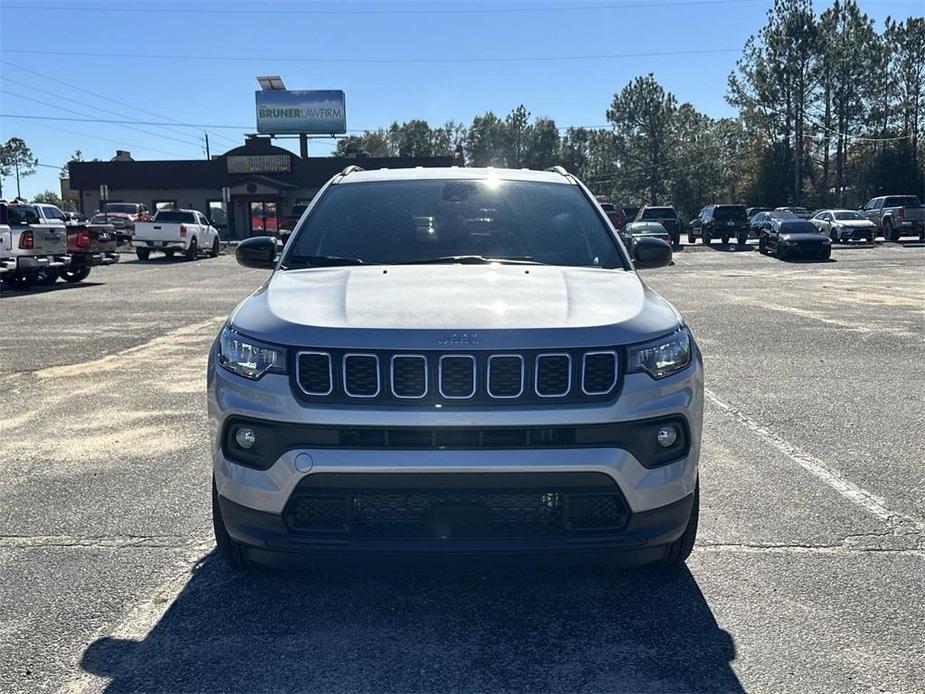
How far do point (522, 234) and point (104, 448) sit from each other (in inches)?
132

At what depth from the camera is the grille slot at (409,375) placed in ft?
10.1

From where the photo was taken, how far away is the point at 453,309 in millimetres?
3330

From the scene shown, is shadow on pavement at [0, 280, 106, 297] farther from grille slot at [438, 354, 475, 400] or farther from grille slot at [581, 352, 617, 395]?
grille slot at [581, 352, 617, 395]

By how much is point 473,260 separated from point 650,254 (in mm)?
1267

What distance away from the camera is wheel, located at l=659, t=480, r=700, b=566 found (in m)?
3.60

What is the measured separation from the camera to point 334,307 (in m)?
3.41

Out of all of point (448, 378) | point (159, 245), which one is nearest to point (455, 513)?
point (448, 378)

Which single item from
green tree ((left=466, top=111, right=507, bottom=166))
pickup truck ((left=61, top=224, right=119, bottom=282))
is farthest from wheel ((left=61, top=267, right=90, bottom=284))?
green tree ((left=466, top=111, right=507, bottom=166))

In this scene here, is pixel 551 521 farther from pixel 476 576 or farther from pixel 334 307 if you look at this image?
pixel 334 307

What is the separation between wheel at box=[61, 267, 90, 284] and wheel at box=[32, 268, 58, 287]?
26 cm

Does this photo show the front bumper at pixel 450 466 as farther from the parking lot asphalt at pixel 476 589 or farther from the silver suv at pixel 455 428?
the parking lot asphalt at pixel 476 589

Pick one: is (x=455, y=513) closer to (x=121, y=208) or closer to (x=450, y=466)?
(x=450, y=466)

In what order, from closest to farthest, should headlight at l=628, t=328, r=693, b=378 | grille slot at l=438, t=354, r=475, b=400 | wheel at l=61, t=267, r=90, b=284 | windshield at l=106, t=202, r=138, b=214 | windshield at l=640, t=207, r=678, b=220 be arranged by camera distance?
grille slot at l=438, t=354, r=475, b=400 < headlight at l=628, t=328, r=693, b=378 < wheel at l=61, t=267, r=90, b=284 < windshield at l=640, t=207, r=678, b=220 < windshield at l=106, t=202, r=138, b=214

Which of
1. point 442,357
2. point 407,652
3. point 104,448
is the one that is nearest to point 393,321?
point 442,357
